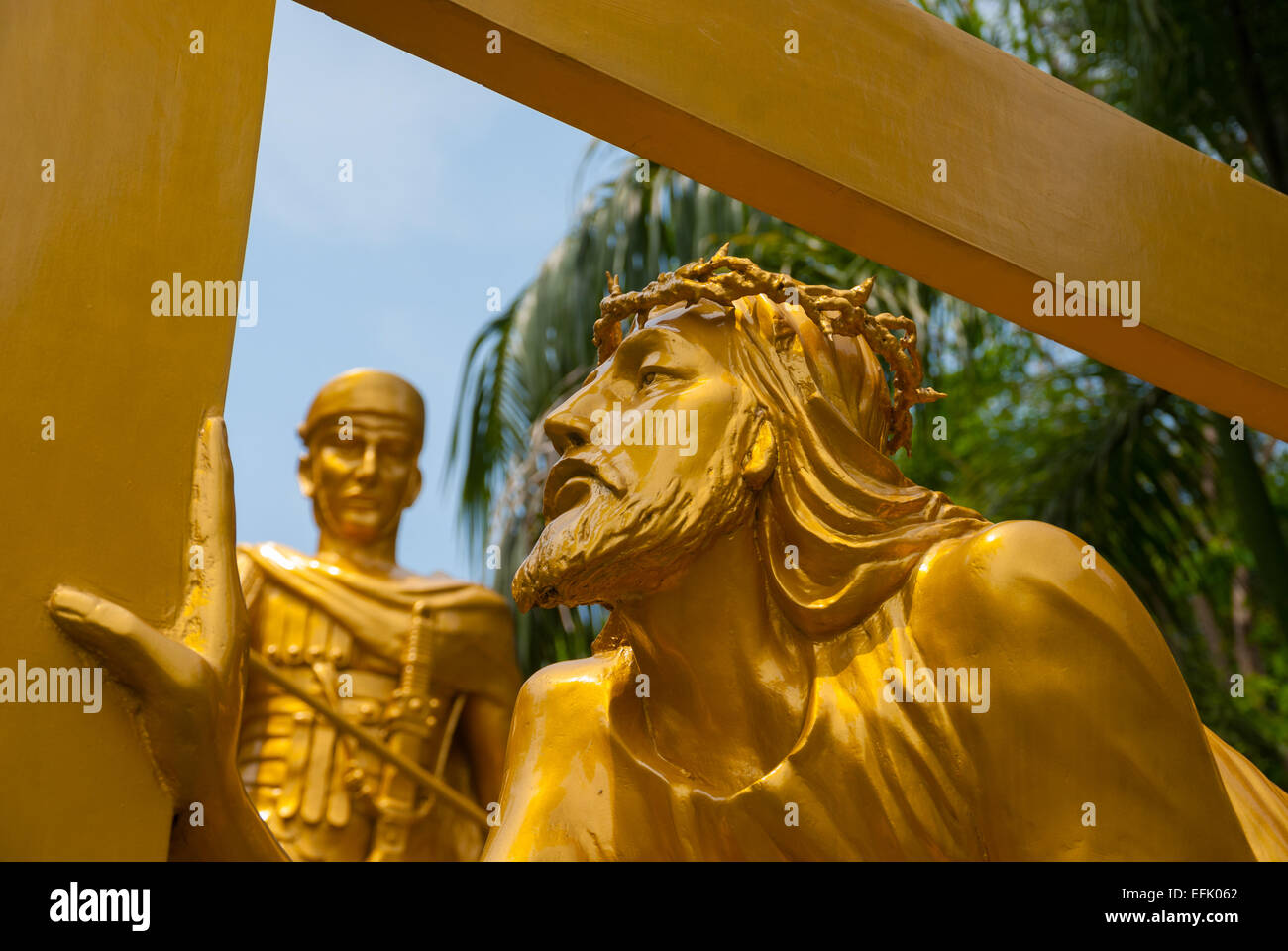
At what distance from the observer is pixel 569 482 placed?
2.12 metres

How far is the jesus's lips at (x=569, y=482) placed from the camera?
211cm

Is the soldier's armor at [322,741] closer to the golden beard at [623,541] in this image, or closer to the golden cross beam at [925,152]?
the golden beard at [623,541]

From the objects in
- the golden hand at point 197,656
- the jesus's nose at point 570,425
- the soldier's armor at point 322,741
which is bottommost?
the soldier's armor at point 322,741

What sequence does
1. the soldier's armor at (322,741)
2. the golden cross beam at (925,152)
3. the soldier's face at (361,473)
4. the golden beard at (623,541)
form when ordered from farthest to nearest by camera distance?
the soldier's face at (361,473) < the soldier's armor at (322,741) < the golden beard at (623,541) < the golden cross beam at (925,152)

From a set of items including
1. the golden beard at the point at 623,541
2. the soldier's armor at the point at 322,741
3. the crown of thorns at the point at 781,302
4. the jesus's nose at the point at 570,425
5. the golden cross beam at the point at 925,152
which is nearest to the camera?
the golden cross beam at the point at 925,152

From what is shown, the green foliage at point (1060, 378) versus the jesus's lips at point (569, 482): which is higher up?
the green foliage at point (1060, 378)

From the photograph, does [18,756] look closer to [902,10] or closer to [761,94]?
[761,94]

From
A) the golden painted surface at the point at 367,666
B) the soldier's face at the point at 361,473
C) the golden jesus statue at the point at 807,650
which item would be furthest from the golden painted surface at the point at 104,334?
the soldier's face at the point at 361,473

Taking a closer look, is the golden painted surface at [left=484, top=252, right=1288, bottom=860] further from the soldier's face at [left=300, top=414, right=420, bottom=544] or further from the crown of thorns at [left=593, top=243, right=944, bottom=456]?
the soldier's face at [left=300, top=414, right=420, bottom=544]

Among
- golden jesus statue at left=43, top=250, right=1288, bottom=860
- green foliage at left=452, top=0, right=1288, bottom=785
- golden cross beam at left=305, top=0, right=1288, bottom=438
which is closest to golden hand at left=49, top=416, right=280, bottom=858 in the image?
golden jesus statue at left=43, top=250, right=1288, bottom=860

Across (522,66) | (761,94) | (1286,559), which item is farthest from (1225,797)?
(1286,559)

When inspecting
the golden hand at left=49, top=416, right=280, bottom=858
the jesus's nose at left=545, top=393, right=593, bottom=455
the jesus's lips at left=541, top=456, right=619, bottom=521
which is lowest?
the golden hand at left=49, top=416, right=280, bottom=858

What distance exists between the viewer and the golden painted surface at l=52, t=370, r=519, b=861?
4664 mm
